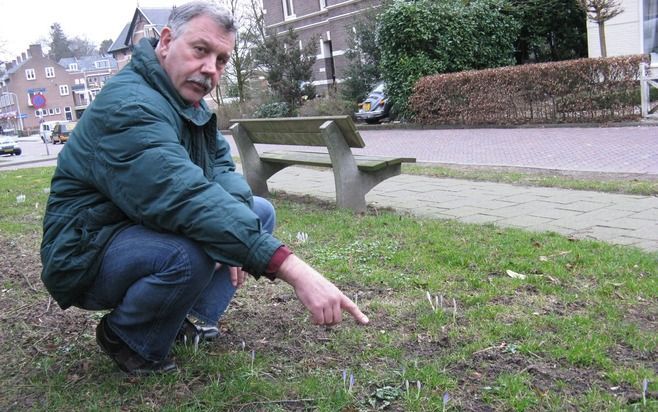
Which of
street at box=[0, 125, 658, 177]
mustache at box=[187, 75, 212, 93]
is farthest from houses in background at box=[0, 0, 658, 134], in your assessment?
street at box=[0, 125, 658, 177]

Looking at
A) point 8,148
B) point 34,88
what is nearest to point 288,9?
point 8,148

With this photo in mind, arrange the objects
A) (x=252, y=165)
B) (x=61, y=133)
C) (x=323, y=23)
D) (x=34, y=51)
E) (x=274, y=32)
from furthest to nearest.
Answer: (x=34, y=51) < (x=61, y=133) < (x=323, y=23) < (x=274, y=32) < (x=252, y=165)

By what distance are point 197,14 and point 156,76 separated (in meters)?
0.27

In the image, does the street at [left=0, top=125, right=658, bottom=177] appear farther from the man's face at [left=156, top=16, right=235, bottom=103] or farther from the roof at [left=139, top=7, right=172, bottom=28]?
the roof at [left=139, top=7, right=172, bottom=28]

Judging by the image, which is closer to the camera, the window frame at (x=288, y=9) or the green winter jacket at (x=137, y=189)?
the green winter jacket at (x=137, y=189)

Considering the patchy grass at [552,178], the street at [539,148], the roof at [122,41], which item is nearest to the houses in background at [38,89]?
the roof at [122,41]

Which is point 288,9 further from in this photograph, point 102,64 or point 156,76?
point 102,64

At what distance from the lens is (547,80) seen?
14016 millimetres

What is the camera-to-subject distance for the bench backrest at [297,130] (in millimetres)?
5559

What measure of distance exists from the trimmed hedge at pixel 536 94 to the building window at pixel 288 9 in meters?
23.9

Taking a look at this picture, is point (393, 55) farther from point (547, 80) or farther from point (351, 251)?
point (351, 251)

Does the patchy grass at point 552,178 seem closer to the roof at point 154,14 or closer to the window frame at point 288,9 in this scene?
the window frame at point 288,9

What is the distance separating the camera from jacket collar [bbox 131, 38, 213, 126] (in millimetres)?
2242

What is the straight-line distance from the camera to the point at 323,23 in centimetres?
3553
